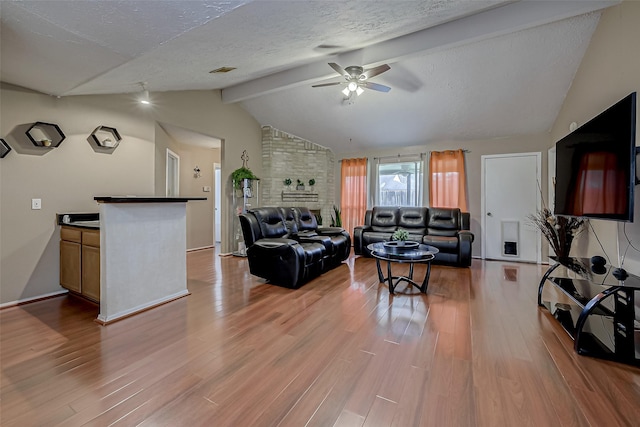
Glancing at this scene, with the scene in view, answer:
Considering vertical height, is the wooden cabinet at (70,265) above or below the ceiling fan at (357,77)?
below

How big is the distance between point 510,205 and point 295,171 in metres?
4.41

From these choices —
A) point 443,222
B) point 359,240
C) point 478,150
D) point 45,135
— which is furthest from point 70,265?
point 478,150

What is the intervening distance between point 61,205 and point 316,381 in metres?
3.48

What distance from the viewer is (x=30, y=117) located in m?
2.88

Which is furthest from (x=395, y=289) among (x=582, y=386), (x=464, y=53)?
(x=464, y=53)

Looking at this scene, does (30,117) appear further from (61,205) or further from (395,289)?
(395,289)

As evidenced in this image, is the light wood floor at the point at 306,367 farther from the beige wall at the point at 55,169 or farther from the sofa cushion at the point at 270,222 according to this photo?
the sofa cushion at the point at 270,222

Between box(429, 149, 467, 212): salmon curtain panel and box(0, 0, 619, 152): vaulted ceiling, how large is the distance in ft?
1.43

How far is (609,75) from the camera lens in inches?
111

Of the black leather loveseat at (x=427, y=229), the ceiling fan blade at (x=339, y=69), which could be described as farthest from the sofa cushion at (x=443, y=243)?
the ceiling fan blade at (x=339, y=69)

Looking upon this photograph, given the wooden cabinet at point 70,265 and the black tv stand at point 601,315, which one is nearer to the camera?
the black tv stand at point 601,315

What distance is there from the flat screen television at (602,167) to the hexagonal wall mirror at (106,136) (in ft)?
16.4

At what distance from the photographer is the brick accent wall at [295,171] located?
6191 mm

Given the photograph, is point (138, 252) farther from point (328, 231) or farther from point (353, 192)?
point (353, 192)
